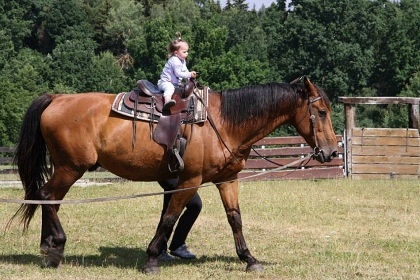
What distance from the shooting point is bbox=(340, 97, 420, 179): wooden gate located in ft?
68.0

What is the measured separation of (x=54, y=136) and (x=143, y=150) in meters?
1.11

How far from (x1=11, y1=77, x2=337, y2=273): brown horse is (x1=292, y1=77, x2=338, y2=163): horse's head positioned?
12 mm

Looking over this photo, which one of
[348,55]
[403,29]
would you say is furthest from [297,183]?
[403,29]

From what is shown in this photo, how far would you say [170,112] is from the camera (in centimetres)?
824

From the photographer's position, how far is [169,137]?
8086mm

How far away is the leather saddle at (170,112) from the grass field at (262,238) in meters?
1.42

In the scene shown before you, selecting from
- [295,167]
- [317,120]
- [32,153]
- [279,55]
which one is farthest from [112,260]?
[279,55]

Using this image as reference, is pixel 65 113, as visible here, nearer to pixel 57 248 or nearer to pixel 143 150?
pixel 143 150

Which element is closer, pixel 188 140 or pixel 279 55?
pixel 188 140

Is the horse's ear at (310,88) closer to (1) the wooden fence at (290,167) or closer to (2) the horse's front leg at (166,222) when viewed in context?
(2) the horse's front leg at (166,222)

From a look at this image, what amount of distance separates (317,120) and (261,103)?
68 centimetres

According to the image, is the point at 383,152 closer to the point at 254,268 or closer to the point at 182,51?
the point at 254,268

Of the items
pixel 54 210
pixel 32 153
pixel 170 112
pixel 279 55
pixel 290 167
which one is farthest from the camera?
pixel 279 55

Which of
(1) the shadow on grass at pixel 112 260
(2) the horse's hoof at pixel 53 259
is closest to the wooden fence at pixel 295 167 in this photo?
(1) the shadow on grass at pixel 112 260
